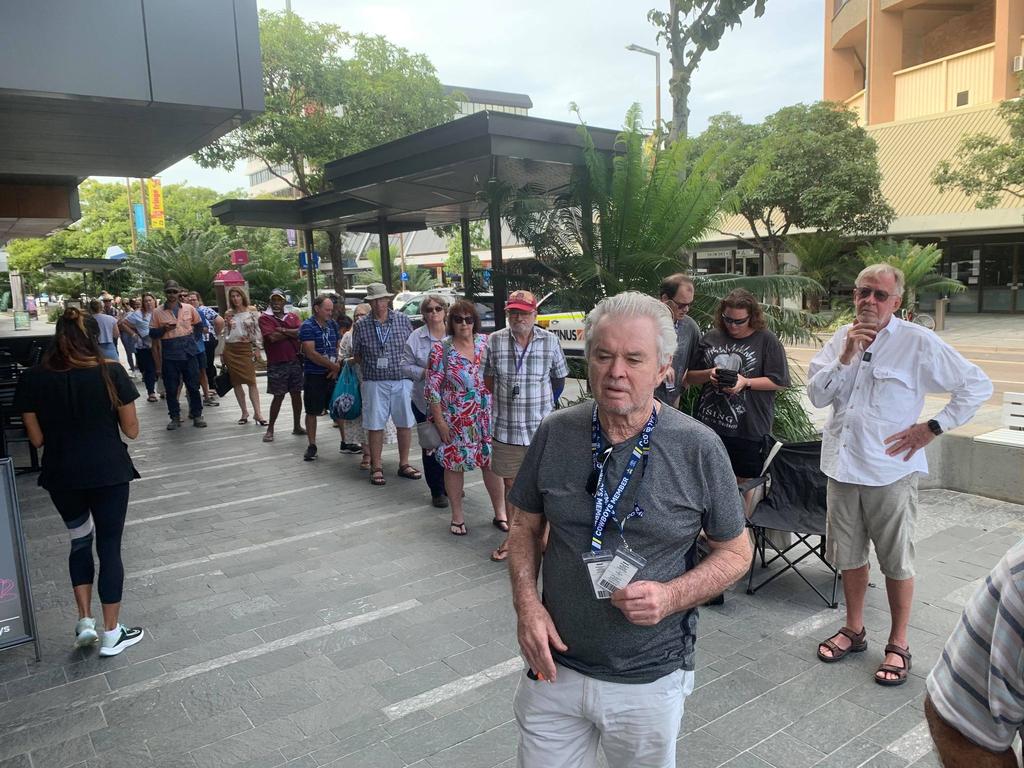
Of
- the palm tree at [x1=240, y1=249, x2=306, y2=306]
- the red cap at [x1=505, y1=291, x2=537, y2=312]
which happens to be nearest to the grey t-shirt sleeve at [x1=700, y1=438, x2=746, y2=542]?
the red cap at [x1=505, y1=291, x2=537, y2=312]

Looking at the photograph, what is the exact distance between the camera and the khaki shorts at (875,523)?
3396 millimetres

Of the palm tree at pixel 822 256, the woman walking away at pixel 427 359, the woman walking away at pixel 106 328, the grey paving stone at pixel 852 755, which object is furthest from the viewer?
the palm tree at pixel 822 256

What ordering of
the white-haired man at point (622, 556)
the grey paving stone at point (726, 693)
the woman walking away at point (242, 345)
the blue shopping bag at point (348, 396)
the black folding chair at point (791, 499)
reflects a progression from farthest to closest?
the woman walking away at point (242, 345)
the blue shopping bag at point (348, 396)
the black folding chair at point (791, 499)
the grey paving stone at point (726, 693)
the white-haired man at point (622, 556)

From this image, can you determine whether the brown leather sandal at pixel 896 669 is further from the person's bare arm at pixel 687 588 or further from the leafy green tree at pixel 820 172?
the leafy green tree at pixel 820 172

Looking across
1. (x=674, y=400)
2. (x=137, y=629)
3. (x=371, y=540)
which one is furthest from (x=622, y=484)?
(x=371, y=540)

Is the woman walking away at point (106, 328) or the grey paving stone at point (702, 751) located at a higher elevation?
the woman walking away at point (106, 328)

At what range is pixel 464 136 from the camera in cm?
807

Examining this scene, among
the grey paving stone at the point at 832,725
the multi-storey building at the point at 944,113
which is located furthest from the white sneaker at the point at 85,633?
the multi-storey building at the point at 944,113

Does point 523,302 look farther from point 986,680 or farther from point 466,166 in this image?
point 466,166

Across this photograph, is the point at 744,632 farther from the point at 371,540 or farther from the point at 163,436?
the point at 163,436

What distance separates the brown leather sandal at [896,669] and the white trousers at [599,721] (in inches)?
75.6

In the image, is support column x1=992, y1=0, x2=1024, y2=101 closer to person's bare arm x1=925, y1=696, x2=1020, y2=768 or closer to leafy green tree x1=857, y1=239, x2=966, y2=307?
leafy green tree x1=857, y1=239, x2=966, y2=307

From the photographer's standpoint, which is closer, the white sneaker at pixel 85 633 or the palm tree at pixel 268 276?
the white sneaker at pixel 85 633

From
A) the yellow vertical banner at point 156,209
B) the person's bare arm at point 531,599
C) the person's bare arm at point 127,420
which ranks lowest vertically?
the person's bare arm at point 531,599
